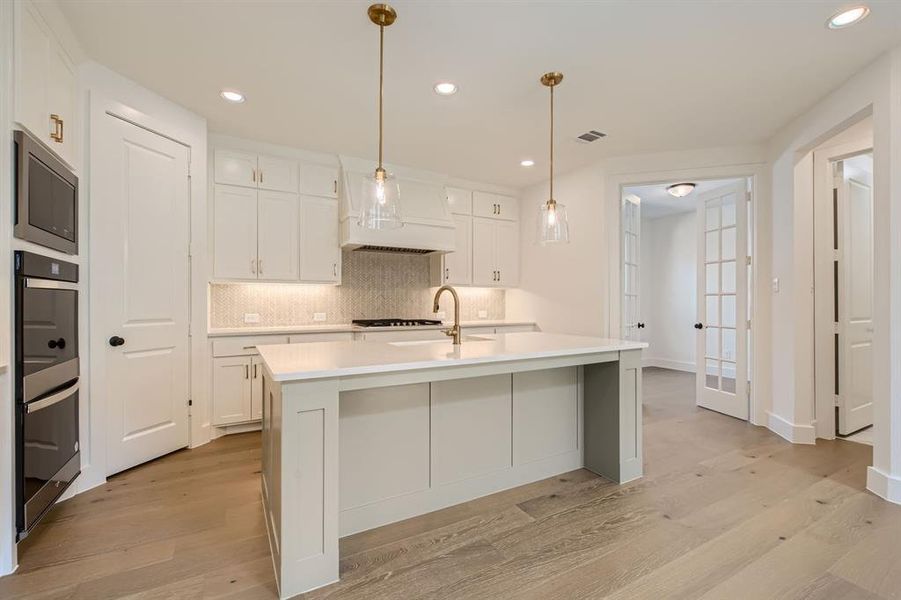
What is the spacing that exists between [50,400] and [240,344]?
4.97 feet

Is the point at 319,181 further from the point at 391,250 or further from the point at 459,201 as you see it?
the point at 459,201

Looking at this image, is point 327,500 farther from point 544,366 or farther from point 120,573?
point 544,366

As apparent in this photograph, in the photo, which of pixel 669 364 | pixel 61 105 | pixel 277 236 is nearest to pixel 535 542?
pixel 277 236

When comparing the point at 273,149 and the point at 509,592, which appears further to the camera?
the point at 273,149

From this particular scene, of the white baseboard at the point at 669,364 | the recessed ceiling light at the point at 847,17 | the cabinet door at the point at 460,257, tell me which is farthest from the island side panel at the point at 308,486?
the white baseboard at the point at 669,364

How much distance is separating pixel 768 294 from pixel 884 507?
1966 mm

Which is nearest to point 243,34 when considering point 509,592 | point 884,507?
point 509,592

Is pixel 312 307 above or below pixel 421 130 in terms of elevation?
below

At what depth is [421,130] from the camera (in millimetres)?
3576

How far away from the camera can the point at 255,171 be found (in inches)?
151

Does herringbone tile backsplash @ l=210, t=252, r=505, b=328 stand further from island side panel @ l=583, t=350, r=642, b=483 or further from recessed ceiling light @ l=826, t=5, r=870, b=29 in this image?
recessed ceiling light @ l=826, t=5, r=870, b=29

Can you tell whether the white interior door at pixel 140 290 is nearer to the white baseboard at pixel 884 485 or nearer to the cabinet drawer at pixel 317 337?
the cabinet drawer at pixel 317 337

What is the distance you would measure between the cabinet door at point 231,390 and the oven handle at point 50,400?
1.11 metres

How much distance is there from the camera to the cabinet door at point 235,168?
3686mm
